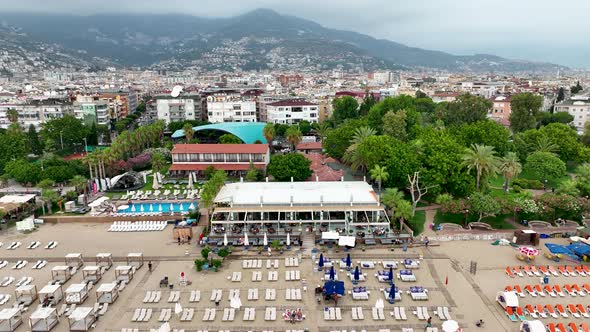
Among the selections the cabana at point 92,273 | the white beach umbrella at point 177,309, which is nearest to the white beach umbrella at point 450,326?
the white beach umbrella at point 177,309

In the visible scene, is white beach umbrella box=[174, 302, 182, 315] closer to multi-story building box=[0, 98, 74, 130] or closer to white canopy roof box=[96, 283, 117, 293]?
white canopy roof box=[96, 283, 117, 293]

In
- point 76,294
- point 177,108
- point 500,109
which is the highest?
point 177,108

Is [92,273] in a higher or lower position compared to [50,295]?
lower

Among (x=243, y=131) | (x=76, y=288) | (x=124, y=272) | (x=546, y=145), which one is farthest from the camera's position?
(x=243, y=131)

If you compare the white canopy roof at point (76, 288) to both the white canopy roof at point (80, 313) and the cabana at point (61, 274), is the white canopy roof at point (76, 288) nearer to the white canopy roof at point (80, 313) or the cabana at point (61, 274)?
the white canopy roof at point (80, 313)

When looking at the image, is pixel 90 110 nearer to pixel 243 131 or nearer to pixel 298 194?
pixel 243 131

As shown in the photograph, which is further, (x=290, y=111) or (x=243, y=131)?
(x=290, y=111)

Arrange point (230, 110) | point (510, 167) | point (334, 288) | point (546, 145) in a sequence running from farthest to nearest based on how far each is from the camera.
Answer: point (230, 110) → point (546, 145) → point (510, 167) → point (334, 288)

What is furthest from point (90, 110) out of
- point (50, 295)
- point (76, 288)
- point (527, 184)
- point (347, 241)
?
point (527, 184)
